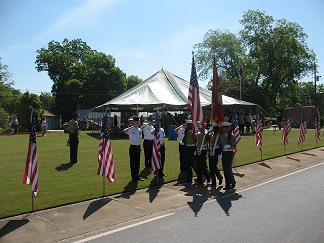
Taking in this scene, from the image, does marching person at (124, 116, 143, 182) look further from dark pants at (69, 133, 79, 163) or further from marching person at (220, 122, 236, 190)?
dark pants at (69, 133, 79, 163)

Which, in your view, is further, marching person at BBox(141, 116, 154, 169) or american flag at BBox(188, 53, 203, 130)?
marching person at BBox(141, 116, 154, 169)

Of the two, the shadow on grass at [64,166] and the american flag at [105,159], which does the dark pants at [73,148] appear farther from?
the american flag at [105,159]

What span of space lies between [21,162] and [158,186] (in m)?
7.14

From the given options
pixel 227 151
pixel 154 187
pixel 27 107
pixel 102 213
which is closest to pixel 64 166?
pixel 154 187

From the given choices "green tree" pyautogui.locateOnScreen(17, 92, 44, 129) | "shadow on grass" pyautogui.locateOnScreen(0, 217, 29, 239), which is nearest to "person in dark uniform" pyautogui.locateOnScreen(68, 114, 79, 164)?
"shadow on grass" pyautogui.locateOnScreen(0, 217, 29, 239)

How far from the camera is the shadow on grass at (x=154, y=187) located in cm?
1079

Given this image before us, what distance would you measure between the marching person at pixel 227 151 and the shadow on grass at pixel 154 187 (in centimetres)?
191

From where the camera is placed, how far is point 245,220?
8312 millimetres

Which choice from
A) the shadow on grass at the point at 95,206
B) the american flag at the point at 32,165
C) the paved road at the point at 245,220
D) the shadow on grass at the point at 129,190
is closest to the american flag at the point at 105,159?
the shadow on grass at the point at 129,190

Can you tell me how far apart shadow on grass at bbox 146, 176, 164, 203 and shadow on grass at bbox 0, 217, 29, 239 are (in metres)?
3.19

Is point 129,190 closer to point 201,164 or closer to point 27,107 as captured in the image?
point 201,164

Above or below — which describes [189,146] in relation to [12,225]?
above

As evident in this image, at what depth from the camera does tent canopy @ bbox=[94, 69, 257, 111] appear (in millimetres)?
31547

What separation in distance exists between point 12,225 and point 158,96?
25281mm
